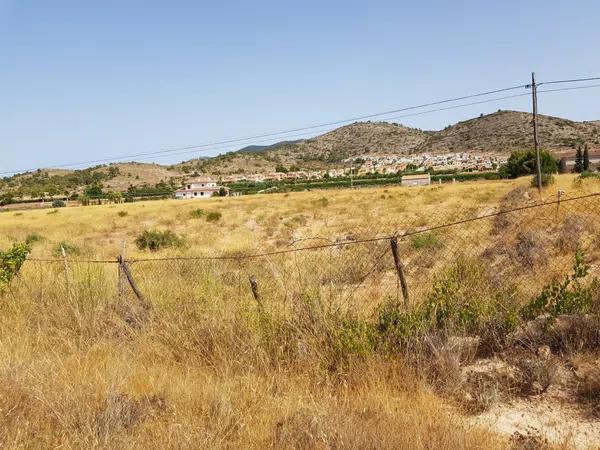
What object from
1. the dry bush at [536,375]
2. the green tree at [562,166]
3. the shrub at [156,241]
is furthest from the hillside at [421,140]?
the dry bush at [536,375]

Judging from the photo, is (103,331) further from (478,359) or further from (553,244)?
(553,244)

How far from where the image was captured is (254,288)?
6.58 metres

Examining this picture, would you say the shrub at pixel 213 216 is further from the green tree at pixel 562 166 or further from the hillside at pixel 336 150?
the hillside at pixel 336 150

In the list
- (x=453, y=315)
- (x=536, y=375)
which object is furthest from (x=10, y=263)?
(x=536, y=375)

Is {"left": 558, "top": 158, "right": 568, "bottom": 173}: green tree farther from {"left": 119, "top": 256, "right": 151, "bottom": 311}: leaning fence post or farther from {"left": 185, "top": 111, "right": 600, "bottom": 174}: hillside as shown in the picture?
{"left": 119, "top": 256, "right": 151, "bottom": 311}: leaning fence post

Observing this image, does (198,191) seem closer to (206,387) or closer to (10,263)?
(10,263)

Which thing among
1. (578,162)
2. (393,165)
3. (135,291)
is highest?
(135,291)

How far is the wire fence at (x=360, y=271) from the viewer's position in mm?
6754

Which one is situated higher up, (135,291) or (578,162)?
(135,291)

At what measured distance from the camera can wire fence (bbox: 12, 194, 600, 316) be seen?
266 inches

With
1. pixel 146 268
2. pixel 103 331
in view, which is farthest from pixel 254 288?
pixel 146 268

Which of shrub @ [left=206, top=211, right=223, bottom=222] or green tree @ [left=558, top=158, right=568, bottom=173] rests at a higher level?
shrub @ [left=206, top=211, right=223, bottom=222]

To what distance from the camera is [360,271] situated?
11.5 meters

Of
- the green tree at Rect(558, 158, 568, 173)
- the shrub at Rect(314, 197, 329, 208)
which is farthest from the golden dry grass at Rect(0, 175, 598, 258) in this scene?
the green tree at Rect(558, 158, 568, 173)
